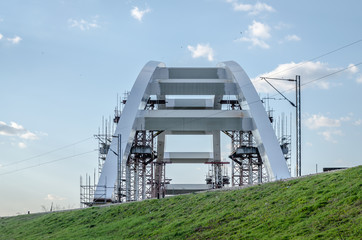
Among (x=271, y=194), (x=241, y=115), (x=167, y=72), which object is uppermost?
(x=167, y=72)

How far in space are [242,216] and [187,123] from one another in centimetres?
2582

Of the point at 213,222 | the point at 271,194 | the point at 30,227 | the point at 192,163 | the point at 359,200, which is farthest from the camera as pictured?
the point at 192,163

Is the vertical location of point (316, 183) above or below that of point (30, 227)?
above

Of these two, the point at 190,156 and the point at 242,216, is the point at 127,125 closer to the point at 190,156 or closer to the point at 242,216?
the point at 190,156

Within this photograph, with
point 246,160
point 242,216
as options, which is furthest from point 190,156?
point 242,216

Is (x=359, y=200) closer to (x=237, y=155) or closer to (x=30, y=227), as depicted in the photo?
(x=30, y=227)

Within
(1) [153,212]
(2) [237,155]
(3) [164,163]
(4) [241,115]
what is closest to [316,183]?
(1) [153,212]

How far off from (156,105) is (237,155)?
37.6ft

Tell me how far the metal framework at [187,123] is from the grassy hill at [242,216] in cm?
924

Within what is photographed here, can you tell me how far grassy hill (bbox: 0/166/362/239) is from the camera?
1692 cm

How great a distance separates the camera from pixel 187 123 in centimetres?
4672

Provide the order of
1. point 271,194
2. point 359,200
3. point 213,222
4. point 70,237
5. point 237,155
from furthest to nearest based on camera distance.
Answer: point 237,155, point 70,237, point 271,194, point 213,222, point 359,200

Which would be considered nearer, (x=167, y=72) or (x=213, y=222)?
(x=213, y=222)

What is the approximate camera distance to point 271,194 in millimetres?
23172
